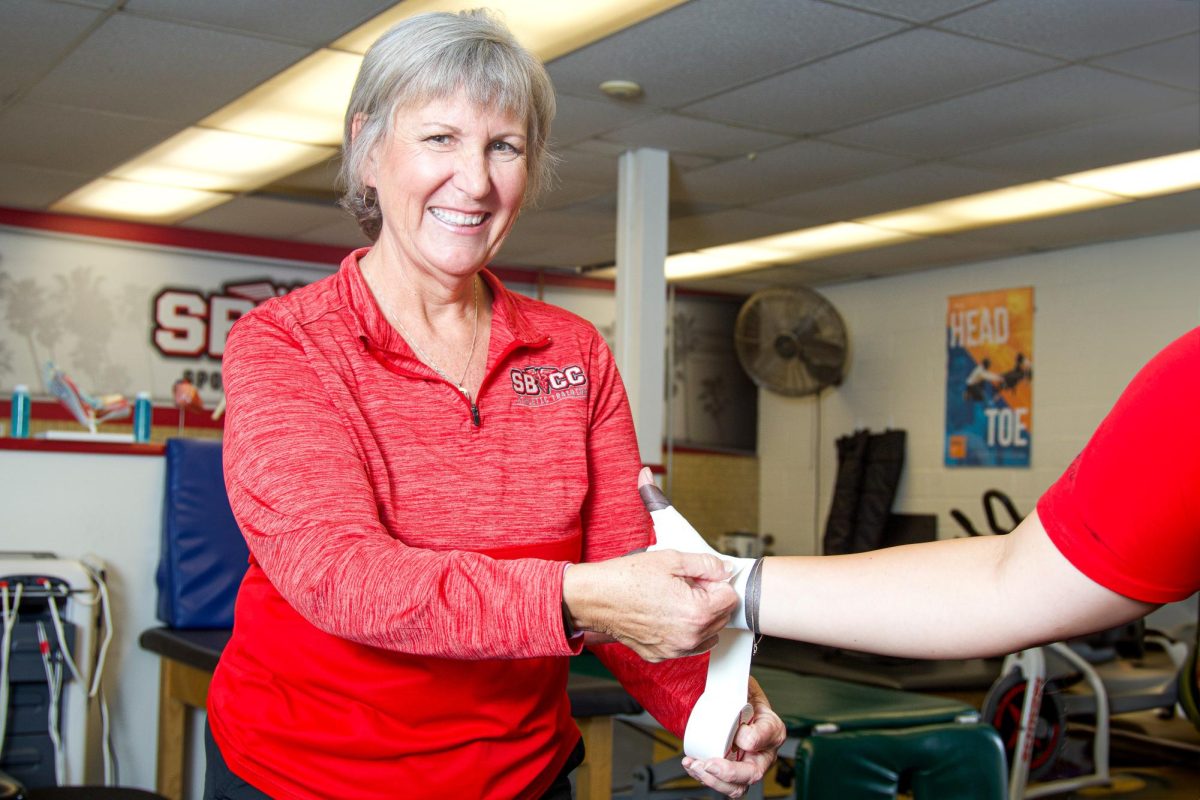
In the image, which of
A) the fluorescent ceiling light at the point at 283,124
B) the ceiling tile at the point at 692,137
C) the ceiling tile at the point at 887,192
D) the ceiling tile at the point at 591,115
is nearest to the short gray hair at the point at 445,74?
the fluorescent ceiling light at the point at 283,124

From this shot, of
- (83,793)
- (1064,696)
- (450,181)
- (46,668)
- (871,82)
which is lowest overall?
(1064,696)

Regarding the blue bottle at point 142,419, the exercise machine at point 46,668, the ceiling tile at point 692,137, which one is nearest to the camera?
the exercise machine at point 46,668

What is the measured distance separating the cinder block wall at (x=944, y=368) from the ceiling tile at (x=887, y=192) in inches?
59.7

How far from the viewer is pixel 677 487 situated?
961 cm

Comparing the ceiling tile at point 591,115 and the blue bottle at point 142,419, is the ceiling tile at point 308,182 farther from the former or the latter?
the blue bottle at point 142,419

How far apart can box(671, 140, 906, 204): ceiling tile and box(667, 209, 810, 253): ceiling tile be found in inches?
14.4

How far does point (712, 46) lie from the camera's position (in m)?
4.32

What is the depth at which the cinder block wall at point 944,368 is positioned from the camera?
7.11 metres

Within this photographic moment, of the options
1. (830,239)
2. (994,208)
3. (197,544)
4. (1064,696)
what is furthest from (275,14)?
(830,239)

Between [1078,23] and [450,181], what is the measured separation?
11.0ft

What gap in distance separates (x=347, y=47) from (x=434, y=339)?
3.44 metres

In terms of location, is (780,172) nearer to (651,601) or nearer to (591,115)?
(591,115)

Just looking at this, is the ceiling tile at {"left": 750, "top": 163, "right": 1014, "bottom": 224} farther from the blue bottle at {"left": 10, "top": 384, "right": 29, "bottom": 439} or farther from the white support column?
the blue bottle at {"left": 10, "top": 384, "right": 29, "bottom": 439}

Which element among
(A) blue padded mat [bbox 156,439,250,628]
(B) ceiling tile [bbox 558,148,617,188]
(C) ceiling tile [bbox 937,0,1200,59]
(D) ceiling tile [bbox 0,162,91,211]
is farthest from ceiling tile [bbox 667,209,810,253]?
(A) blue padded mat [bbox 156,439,250,628]
